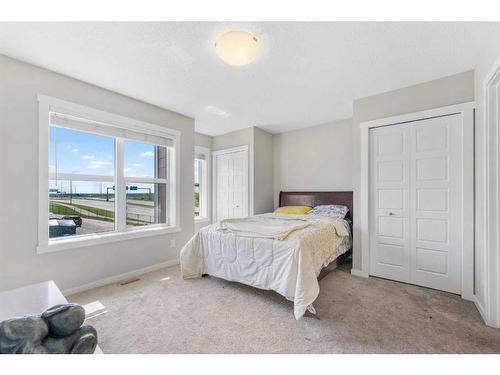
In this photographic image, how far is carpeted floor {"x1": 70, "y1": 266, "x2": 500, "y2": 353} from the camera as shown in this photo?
60.7 inches

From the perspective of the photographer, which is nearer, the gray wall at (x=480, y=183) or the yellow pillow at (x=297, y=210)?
the gray wall at (x=480, y=183)

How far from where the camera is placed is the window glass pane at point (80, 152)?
239 cm

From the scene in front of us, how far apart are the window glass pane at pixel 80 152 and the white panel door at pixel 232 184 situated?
7.42ft

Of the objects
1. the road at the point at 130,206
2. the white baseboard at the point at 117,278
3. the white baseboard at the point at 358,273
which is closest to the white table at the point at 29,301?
the white baseboard at the point at 117,278

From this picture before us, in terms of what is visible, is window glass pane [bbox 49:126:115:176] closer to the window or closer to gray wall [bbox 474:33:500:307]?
the window

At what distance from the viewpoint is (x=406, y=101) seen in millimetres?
2598

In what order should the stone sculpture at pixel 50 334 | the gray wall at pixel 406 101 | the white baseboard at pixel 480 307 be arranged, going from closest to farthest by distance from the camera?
the stone sculpture at pixel 50 334
the white baseboard at pixel 480 307
the gray wall at pixel 406 101

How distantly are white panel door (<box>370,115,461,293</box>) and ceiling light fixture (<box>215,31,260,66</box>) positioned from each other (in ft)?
6.58

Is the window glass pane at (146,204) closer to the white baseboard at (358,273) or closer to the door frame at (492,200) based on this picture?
the white baseboard at (358,273)

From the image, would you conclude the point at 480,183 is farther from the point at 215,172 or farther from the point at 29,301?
the point at 215,172

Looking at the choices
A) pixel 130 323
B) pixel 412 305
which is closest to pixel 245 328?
pixel 130 323

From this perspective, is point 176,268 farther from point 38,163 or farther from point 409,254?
point 409,254

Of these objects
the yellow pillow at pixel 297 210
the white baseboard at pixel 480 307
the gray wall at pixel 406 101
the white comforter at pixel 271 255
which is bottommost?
the white baseboard at pixel 480 307
